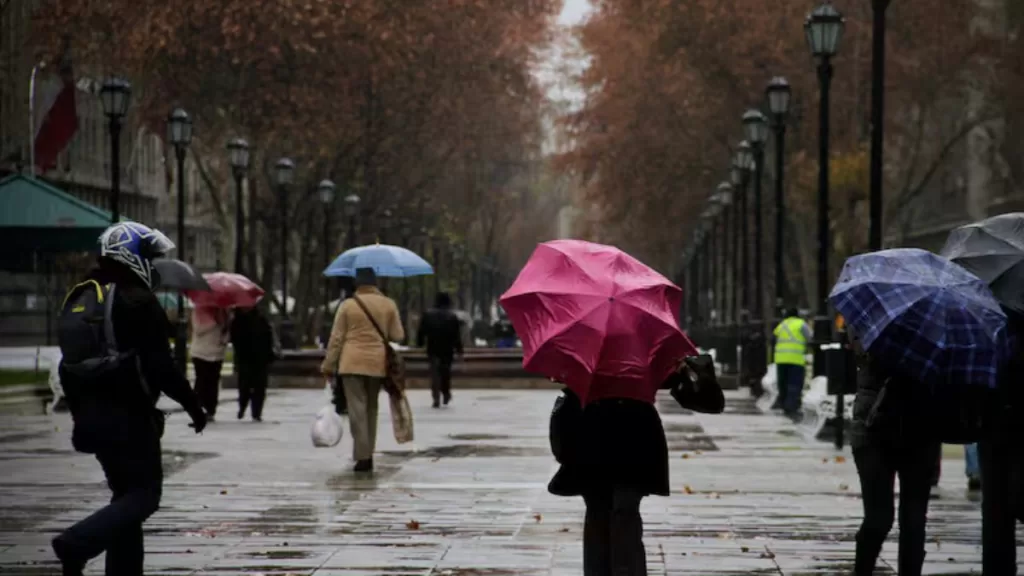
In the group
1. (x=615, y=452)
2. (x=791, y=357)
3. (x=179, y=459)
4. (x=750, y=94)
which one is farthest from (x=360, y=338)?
(x=750, y=94)

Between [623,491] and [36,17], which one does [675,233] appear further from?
[623,491]

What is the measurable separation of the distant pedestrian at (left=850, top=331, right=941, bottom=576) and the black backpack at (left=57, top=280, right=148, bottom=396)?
Answer: 3139mm

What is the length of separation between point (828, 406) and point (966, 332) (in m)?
13.8

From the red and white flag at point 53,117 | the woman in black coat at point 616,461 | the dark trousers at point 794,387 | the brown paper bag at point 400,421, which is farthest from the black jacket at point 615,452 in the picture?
the red and white flag at point 53,117

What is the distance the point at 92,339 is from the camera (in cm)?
870

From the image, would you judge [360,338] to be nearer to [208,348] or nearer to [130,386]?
[208,348]

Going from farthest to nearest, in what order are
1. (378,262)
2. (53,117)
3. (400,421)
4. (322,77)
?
(53,117)
(322,77)
(378,262)
(400,421)

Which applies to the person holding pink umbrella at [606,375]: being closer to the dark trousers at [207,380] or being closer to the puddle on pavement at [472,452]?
the puddle on pavement at [472,452]

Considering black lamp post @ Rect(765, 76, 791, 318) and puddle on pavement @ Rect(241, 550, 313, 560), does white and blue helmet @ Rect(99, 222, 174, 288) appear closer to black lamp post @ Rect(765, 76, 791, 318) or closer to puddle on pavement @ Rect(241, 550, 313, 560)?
puddle on pavement @ Rect(241, 550, 313, 560)

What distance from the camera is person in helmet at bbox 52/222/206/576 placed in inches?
340

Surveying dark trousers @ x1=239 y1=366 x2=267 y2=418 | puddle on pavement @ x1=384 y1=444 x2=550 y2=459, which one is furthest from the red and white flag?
puddle on pavement @ x1=384 y1=444 x2=550 y2=459

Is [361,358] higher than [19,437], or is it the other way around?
[361,358]

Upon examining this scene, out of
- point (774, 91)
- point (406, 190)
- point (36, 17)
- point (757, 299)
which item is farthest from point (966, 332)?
point (406, 190)

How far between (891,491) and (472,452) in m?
11.9
